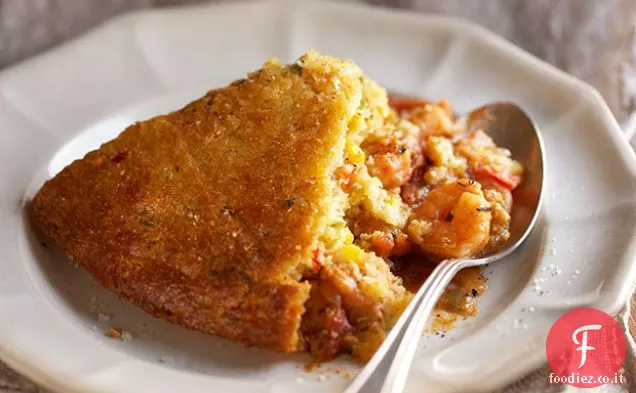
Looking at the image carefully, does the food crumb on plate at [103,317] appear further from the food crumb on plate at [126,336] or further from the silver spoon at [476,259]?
the silver spoon at [476,259]

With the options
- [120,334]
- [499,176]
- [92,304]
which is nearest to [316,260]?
[120,334]

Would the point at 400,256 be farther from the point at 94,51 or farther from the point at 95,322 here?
the point at 94,51


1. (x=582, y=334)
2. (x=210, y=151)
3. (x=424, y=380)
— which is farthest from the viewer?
(x=210, y=151)

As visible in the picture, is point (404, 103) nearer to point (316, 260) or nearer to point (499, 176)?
point (499, 176)

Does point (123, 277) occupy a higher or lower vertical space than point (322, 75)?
lower

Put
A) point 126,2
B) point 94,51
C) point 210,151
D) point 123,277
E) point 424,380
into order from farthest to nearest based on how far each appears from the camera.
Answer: point 126,2 < point 94,51 < point 210,151 < point 123,277 < point 424,380

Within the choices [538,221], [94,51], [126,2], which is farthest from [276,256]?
[126,2]

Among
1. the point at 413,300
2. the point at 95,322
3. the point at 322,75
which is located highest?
the point at 322,75
